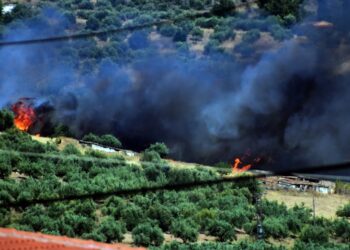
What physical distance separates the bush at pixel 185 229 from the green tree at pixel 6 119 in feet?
51.5

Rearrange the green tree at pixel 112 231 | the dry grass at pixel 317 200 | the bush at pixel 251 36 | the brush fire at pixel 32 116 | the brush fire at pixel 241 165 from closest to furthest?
the green tree at pixel 112 231
the dry grass at pixel 317 200
the brush fire at pixel 241 165
the brush fire at pixel 32 116
the bush at pixel 251 36

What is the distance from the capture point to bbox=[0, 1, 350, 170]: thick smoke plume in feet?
158

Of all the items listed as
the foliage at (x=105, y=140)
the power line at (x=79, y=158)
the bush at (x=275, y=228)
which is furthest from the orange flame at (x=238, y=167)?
the bush at (x=275, y=228)

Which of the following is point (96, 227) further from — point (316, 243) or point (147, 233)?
point (316, 243)

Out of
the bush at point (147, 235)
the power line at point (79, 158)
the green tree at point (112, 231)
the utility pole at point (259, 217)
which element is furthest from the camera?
the power line at point (79, 158)

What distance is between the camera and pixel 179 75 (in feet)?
187

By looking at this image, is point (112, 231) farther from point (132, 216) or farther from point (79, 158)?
point (79, 158)

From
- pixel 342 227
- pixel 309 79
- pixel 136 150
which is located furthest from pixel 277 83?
pixel 342 227

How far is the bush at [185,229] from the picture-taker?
99.3 feet

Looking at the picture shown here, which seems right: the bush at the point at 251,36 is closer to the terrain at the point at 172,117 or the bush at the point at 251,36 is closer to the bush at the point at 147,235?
the terrain at the point at 172,117

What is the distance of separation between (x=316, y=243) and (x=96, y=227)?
729 cm

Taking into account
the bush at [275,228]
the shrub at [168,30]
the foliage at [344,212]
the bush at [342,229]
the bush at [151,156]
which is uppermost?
the bush at [275,228]

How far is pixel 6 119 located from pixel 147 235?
1763 centimetres

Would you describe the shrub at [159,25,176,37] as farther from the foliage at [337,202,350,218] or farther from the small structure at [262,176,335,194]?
the foliage at [337,202,350,218]
